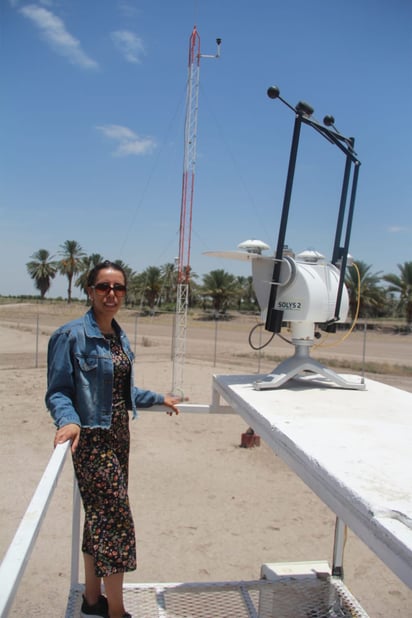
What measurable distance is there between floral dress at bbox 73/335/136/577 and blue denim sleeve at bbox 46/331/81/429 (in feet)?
0.58

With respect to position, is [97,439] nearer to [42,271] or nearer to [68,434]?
[68,434]

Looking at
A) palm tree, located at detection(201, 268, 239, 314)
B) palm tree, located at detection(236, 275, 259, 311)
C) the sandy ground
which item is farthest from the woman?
palm tree, located at detection(236, 275, 259, 311)

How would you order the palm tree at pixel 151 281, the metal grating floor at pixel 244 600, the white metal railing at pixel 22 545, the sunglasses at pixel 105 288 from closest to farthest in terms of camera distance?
the white metal railing at pixel 22 545
the sunglasses at pixel 105 288
the metal grating floor at pixel 244 600
the palm tree at pixel 151 281

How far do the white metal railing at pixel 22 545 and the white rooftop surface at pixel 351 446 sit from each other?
2.68 feet

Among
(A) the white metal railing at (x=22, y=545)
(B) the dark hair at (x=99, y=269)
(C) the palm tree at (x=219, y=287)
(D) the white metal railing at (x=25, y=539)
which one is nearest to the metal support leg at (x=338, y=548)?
(B) the dark hair at (x=99, y=269)

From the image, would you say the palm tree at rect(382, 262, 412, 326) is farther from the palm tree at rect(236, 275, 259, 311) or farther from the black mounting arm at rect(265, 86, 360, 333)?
the black mounting arm at rect(265, 86, 360, 333)

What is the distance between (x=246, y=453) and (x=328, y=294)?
5191mm

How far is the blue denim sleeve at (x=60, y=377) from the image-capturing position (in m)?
2.20

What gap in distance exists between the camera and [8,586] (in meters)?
0.93

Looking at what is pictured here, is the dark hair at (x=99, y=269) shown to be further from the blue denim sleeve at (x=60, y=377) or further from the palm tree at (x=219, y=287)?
the palm tree at (x=219, y=287)

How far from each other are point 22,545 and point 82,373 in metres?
1.27

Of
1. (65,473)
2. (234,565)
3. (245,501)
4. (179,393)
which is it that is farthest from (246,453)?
(179,393)

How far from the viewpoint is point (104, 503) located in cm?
227

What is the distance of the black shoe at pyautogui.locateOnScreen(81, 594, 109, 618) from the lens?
253 cm
